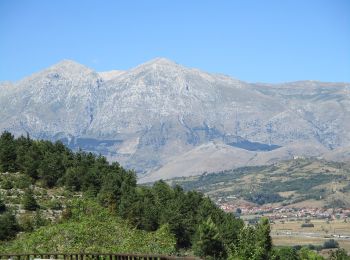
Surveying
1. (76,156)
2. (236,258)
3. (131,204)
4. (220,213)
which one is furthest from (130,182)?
(220,213)

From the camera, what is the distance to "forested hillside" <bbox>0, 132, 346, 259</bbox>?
35.7 metres

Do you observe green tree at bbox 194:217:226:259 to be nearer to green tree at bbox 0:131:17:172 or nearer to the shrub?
the shrub

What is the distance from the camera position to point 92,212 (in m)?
43.9

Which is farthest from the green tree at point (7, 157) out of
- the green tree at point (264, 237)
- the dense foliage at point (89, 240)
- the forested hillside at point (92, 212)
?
the green tree at point (264, 237)

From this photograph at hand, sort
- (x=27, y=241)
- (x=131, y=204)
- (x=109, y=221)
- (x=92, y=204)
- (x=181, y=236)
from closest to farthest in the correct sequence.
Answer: (x=27, y=241) → (x=109, y=221) → (x=92, y=204) → (x=131, y=204) → (x=181, y=236)

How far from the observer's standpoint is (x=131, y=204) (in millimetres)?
53781

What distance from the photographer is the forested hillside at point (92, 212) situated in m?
35.7

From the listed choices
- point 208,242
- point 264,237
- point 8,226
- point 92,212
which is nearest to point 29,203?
point 92,212

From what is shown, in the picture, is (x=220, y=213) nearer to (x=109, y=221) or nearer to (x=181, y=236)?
(x=181, y=236)

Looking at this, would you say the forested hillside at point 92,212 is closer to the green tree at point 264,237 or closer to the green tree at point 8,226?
the green tree at point 8,226

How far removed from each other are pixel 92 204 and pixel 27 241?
37.9 feet

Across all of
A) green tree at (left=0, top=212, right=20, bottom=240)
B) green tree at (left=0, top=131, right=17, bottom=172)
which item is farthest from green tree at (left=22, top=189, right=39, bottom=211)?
green tree at (left=0, top=131, right=17, bottom=172)

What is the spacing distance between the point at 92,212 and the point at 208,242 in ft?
71.3

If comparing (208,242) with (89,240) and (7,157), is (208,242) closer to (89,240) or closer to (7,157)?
(7,157)
